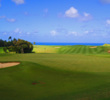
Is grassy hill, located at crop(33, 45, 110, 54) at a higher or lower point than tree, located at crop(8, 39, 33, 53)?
lower

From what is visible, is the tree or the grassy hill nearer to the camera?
the grassy hill

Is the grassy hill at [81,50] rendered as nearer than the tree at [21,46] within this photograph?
Yes

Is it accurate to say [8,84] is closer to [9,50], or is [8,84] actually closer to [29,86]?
[29,86]

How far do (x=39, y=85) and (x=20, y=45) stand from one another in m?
57.3

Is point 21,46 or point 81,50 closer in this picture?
point 21,46

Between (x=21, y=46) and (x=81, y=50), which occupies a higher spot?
(x=21, y=46)

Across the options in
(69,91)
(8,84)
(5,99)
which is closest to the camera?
(5,99)

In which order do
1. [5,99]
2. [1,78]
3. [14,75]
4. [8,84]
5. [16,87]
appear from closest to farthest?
[5,99]
[16,87]
[8,84]
[1,78]
[14,75]

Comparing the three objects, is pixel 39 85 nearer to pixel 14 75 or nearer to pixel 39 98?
pixel 39 98

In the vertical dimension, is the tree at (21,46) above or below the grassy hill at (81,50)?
above

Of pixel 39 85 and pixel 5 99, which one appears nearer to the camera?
pixel 5 99

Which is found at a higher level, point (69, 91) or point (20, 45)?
point (20, 45)

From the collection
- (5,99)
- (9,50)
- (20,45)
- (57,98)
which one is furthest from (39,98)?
(9,50)

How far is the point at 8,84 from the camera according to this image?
36.8 ft
